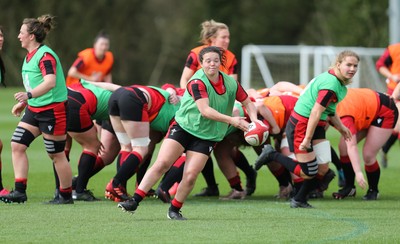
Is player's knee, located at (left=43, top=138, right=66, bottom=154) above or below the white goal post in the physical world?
above

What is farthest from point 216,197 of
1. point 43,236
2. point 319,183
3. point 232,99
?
point 43,236

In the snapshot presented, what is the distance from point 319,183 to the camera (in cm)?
1179

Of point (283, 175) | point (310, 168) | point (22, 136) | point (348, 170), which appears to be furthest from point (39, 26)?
point (348, 170)

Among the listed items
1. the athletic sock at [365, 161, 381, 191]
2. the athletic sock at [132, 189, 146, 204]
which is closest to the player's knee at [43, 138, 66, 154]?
the athletic sock at [132, 189, 146, 204]

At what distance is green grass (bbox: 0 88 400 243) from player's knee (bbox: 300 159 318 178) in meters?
0.37

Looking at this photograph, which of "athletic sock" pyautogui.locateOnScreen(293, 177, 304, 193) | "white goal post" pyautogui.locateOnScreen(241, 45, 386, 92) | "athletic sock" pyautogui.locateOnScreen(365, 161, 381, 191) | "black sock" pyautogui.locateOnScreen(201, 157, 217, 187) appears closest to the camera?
"athletic sock" pyautogui.locateOnScreen(293, 177, 304, 193)

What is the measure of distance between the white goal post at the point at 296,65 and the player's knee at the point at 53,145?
1775cm

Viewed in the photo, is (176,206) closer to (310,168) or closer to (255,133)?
(255,133)

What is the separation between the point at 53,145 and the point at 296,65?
20.5 m

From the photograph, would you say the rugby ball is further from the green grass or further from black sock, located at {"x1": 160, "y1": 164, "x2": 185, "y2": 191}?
black sock, located at {"x1": 160, "y1": 164, "x2": 185, "y2": 191}

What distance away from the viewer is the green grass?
8.43m

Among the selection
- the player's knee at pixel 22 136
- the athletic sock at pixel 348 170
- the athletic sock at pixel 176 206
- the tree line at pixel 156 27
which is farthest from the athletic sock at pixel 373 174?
the tree line at pixel 156 27

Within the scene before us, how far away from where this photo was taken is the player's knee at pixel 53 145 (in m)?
10.5

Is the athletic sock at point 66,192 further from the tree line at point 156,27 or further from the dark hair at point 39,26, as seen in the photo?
the tree line at point 156,27
